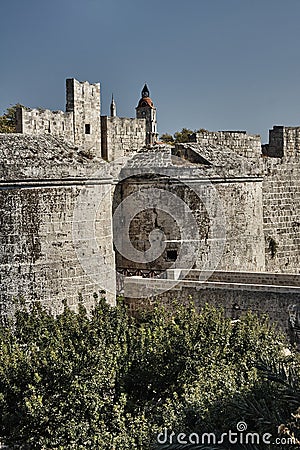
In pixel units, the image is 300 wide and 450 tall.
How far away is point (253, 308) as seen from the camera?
14336 mm

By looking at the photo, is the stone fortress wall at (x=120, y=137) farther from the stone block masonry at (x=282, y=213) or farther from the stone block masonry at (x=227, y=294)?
the stone block masonry at (x=227, y=294)

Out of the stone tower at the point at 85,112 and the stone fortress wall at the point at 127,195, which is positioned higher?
the stone tower at the point at 85,112

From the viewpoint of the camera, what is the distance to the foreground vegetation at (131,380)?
28.5 ft

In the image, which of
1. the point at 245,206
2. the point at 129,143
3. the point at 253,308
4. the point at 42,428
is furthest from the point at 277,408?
the point at 129,143

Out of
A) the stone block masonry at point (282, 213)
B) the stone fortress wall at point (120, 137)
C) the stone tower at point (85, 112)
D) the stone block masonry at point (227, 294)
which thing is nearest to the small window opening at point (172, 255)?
the stone block masonry at point (227, 294)

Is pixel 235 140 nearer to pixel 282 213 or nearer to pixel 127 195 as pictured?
pixel 282 213

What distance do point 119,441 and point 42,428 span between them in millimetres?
1411

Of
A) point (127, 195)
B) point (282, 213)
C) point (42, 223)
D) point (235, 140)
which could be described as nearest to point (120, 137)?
point (127, 195)

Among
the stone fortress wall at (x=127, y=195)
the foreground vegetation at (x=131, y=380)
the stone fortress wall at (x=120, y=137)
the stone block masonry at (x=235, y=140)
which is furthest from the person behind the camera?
the stone block masonry at (x=235, y=140)

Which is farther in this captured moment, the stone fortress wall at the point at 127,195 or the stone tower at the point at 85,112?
the stone tower at the point at 85,112

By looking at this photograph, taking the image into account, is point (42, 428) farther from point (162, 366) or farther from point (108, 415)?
point (162, 366)

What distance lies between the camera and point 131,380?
10.5 metres

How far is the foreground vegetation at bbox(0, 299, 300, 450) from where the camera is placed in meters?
8.67

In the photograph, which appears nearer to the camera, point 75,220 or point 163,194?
point 75,220
